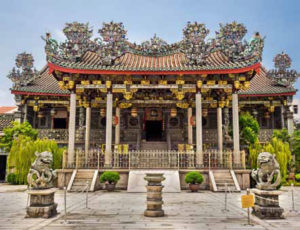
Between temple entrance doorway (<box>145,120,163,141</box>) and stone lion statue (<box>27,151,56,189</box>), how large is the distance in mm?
15007

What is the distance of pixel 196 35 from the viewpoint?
1491cm

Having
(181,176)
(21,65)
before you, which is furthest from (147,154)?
(21,65)

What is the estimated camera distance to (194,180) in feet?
41.7

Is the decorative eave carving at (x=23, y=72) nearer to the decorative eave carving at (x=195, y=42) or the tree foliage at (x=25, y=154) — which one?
the tree foliage at (x=25, y=154)

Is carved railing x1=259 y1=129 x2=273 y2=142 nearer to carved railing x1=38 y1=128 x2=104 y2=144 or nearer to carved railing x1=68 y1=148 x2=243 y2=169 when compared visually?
carved railing x1=68 y1=148 x2=243 y2=169

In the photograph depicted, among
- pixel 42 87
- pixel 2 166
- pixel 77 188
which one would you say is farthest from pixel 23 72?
pixel 77 188

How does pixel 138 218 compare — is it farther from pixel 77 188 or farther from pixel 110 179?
pixel 77 188

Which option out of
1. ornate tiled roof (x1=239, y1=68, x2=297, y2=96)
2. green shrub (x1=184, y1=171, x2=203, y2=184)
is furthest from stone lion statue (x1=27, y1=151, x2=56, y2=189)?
ornate tiled roof (x1=239, y1=68, x2=297, y2=96)

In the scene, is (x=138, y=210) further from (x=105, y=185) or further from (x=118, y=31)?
(x=118, y=31)

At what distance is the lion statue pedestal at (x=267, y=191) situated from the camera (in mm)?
7039

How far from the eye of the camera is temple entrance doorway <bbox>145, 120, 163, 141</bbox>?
74.0 feet

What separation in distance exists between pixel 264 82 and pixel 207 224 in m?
17.3

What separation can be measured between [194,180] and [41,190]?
738cm

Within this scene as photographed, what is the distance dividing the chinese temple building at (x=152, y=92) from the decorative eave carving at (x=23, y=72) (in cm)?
7
